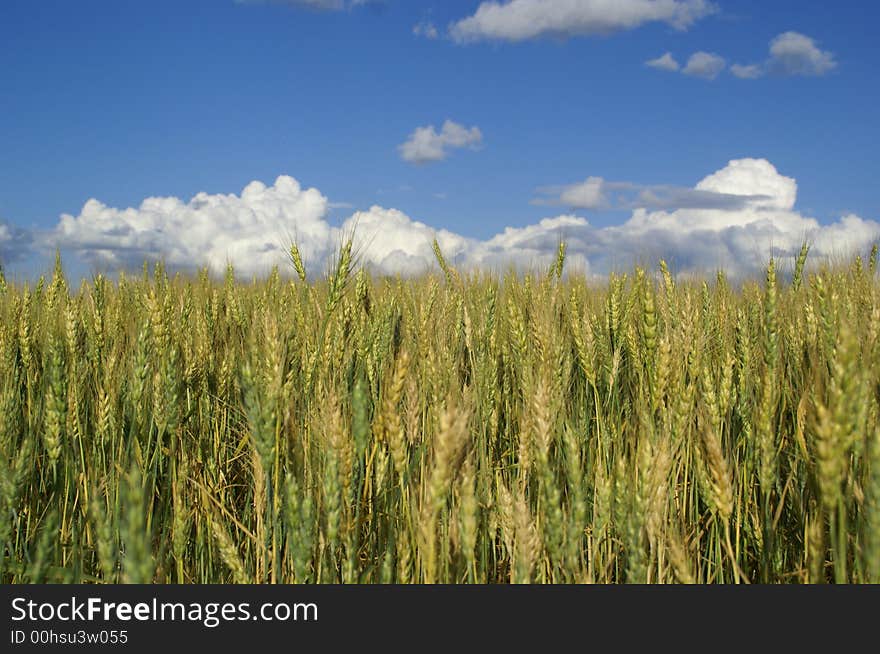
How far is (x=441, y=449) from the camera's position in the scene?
120 centimetres

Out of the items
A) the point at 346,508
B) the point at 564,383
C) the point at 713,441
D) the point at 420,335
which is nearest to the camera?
the point at 713,441

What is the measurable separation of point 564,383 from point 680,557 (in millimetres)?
985

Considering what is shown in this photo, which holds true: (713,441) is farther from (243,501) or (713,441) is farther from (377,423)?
(243,501)

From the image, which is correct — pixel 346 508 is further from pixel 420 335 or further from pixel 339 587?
pixel 420 335

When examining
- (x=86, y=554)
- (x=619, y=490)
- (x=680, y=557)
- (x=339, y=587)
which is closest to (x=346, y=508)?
(x=339, y=587)

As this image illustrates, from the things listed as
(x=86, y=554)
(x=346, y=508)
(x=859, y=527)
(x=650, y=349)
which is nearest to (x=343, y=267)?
(x=346, y=508)

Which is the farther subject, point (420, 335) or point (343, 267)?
point (420, 335)

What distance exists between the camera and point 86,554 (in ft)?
6.67

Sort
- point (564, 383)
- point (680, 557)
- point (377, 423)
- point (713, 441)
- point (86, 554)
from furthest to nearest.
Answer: point (564, 383) → point (86, 554) → point (377, 423) → point (713, 441) → point (680, 557)

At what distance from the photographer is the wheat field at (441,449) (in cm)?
133

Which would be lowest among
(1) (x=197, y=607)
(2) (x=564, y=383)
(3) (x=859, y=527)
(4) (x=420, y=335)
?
(1) (x=197, y=607)

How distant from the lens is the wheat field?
133 centimetres

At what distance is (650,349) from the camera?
6.67ft

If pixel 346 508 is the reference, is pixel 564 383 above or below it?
above
